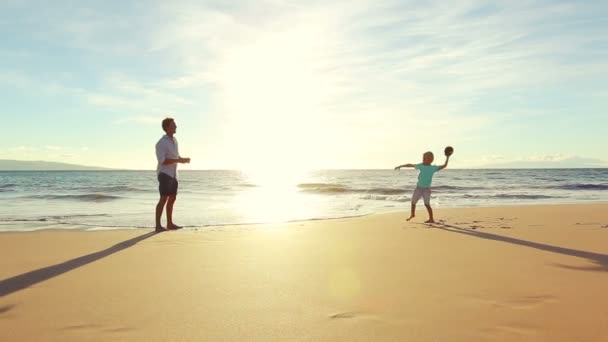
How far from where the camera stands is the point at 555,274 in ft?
12.9

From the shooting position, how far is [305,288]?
11.5 ft

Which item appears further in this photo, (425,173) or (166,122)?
(425,173)

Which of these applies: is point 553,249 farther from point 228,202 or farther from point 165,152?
point 228,202

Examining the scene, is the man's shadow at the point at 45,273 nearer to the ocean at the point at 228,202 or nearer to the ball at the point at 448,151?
the ocean at the point at 228,202

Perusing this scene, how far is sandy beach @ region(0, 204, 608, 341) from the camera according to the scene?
8.50ft

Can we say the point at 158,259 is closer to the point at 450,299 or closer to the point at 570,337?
the point at 450,299

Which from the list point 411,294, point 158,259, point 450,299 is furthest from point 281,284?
point 158,259

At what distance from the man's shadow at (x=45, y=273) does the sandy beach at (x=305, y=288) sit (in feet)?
0.06

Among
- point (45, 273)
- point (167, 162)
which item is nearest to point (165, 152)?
point (167, 162)

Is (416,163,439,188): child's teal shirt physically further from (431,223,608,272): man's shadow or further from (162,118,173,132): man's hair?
(162,118,173,132): man's hair

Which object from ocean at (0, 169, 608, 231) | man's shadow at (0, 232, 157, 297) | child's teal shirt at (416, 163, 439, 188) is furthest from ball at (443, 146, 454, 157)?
man's shadow at (0, 232, 157, 297)

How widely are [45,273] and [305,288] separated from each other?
263 centimetres

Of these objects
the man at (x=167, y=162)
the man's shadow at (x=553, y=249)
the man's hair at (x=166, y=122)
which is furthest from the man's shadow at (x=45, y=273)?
the man's shadow at (x=553, y=249)

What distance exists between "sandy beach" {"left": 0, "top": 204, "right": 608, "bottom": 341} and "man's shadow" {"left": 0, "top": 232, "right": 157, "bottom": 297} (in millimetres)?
18
